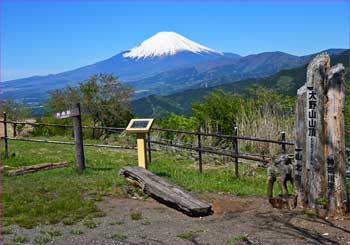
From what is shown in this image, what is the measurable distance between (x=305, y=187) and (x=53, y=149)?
37.1ft

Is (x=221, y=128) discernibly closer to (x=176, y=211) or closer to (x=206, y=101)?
(x=206, y=101)

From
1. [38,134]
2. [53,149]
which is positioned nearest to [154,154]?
[53,149]

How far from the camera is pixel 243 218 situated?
18.5ft

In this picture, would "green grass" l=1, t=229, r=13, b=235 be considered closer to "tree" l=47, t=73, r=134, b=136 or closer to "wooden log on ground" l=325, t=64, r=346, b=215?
"wooden log on ground" l=325, t=64, r=346, b=215

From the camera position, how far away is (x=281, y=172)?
615cm

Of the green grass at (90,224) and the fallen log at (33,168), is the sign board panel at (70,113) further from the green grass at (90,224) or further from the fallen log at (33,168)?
the green grass at (90,224)

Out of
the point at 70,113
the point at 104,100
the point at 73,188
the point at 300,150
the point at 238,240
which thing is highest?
the point at 104,100

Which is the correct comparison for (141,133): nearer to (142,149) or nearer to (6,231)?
(142,149)

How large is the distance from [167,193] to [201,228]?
3.84 feet

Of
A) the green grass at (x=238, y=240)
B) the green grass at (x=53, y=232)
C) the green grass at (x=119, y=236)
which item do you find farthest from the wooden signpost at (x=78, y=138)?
the green grass at (x=238, y=240)

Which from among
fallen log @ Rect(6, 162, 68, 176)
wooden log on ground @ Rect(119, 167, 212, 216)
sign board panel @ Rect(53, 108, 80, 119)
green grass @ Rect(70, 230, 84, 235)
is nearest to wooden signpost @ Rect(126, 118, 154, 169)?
wooden log on ground @ Rect(119, 167, 212, 216)

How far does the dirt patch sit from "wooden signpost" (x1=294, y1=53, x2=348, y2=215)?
26 centimetres

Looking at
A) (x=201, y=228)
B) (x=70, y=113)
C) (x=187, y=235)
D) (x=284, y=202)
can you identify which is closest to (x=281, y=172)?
(x=284, y=202)

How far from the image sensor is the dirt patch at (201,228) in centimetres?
487
